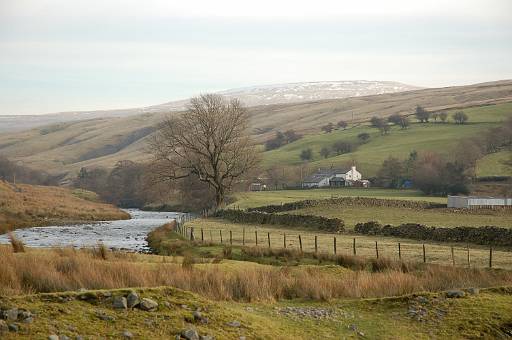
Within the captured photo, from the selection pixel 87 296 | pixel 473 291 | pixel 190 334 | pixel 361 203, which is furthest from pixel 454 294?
pixel 361 203

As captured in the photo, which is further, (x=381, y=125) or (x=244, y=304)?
(x=381, y=125)

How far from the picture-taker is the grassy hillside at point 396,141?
133m

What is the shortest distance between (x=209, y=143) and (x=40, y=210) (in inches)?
903

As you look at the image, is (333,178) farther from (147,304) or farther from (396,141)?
(147,304)

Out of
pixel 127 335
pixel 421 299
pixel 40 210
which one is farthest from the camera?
pixel 40 210

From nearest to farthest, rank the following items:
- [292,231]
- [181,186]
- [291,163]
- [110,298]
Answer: [110,298]
[292,231]
[181,186]
[291,163]

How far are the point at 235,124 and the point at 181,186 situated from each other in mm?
21276

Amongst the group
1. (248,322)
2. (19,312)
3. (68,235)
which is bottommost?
(68,235)

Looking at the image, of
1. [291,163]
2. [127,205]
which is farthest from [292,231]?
[291,163]

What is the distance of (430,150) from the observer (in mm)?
129125

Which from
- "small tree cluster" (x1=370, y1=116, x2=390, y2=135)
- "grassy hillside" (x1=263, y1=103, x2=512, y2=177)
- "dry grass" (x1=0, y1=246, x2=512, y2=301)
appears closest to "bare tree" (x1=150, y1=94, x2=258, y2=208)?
"grassy hillside" (x1=263, y1=103, x2=512, y2=177)

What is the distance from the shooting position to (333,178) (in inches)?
5069

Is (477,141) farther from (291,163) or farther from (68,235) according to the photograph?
(68,235)

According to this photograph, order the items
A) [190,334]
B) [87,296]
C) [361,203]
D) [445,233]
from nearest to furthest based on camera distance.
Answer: [190,334], [87,296], [445,233], [361,203]
